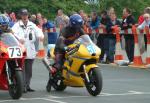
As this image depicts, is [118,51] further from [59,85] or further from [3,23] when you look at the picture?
[3,23]

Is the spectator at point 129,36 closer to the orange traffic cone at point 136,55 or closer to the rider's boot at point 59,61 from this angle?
the orange traffic cone at point 136,55

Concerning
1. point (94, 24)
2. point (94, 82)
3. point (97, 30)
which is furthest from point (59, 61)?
point (94, 24)

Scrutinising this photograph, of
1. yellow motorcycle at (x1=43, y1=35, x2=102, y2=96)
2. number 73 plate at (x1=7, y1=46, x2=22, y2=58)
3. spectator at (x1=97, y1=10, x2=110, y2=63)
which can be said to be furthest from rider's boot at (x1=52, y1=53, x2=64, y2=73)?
spectator at (x1=97, y1=10, x2=110, y2=63)

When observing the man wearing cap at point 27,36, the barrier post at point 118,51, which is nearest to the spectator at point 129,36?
the barrier post at point 118,51

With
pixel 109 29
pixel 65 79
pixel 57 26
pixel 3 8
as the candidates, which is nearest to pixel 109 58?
pixel 109 29

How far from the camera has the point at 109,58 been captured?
71.7 ft

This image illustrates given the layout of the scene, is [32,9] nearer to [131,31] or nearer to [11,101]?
[131,31]

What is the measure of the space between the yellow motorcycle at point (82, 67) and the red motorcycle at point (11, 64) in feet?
3.67

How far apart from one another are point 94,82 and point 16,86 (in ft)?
5.53

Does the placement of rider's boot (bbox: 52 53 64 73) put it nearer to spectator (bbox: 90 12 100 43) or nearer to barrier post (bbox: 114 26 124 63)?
barrier post (bbox: 114 26 124 63)

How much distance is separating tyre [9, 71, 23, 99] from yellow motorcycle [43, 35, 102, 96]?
1.43 meters

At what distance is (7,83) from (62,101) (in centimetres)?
121

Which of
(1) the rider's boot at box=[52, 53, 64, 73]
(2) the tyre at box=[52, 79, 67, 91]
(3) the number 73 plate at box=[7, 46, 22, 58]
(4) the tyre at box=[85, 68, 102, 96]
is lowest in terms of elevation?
(2) the tyre at box=[52, 79, 67, 91]

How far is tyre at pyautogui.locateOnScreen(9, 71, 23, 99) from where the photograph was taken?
12266 millimetres
